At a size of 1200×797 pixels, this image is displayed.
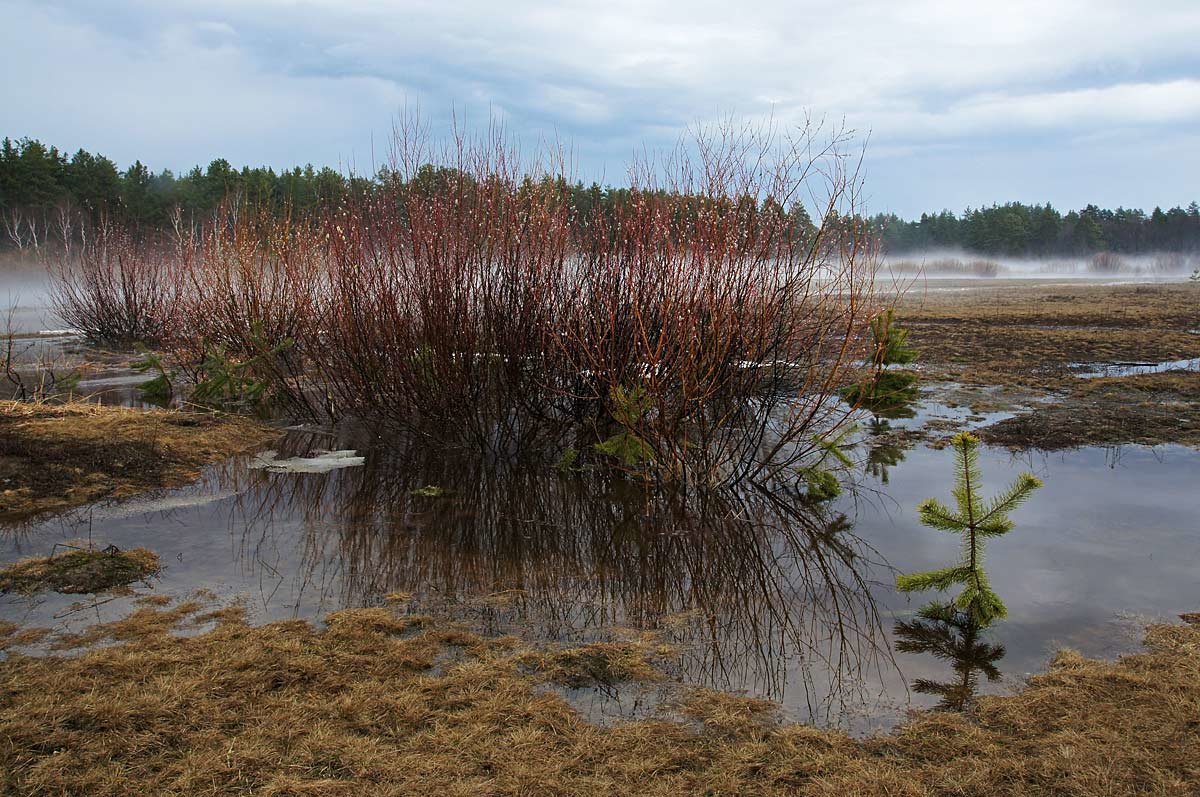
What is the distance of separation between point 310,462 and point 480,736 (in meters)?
4.73

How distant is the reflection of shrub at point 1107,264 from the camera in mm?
65000

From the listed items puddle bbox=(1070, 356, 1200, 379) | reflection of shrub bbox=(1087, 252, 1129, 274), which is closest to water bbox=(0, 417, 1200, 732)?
puddle bbox=(1070, 356, 1200, 379)

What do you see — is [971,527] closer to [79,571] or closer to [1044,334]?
[79,571]

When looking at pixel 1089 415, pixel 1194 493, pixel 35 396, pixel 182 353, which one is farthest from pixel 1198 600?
pixel 182 353

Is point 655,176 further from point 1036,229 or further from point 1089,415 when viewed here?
point 1036,229

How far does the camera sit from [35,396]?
8.77 m

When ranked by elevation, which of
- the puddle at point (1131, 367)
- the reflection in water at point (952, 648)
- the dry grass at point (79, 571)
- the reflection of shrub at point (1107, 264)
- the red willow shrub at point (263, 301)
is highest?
the reflection of shrub at point (1107, 264)

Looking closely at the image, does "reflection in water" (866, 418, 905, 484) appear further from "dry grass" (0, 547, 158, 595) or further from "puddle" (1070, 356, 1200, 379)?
"dry grass" (0, 547, 158, 595)

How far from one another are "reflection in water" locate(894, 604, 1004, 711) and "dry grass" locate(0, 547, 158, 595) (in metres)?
3.74

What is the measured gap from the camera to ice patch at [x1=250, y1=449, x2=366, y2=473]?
6793 millimetres

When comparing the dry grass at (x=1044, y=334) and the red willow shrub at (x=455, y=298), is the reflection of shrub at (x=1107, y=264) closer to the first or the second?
the dry grass at (x=1044, y=334)

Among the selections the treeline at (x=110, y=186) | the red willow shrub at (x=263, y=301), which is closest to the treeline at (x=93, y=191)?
the treeline at (x=110, y=186)

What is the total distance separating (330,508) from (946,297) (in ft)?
94.0

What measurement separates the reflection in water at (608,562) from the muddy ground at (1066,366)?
3.54 meters
